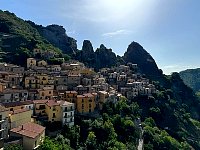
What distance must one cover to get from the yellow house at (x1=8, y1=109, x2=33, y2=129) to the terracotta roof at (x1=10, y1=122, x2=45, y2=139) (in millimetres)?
1260

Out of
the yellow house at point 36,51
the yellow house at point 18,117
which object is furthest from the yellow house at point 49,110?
the yellow house at point 36,51

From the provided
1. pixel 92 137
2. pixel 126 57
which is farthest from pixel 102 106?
pixel 126 57

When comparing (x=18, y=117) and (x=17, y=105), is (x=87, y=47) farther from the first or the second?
(x=18, y=117)

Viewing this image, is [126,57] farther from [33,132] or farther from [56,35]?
[33,132]

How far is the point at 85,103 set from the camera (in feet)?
266

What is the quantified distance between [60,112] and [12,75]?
23.6 meters

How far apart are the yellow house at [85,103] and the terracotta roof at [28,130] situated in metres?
24.6

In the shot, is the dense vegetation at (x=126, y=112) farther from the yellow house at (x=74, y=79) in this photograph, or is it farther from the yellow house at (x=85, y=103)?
the yellow house at (x=74, y=79)

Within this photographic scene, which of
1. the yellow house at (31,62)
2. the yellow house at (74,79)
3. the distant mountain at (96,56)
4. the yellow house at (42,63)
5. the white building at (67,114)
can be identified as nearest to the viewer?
the white building at (67,114)

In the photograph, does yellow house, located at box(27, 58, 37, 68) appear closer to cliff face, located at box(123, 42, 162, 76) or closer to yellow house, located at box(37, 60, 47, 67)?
yellow house, located at box(37, 60, 47, 67)

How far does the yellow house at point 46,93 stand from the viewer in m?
79.8

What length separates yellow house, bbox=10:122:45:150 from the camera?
1981 inches

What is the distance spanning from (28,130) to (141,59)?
130 m

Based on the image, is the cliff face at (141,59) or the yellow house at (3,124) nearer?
the yellow house at (3,124)
